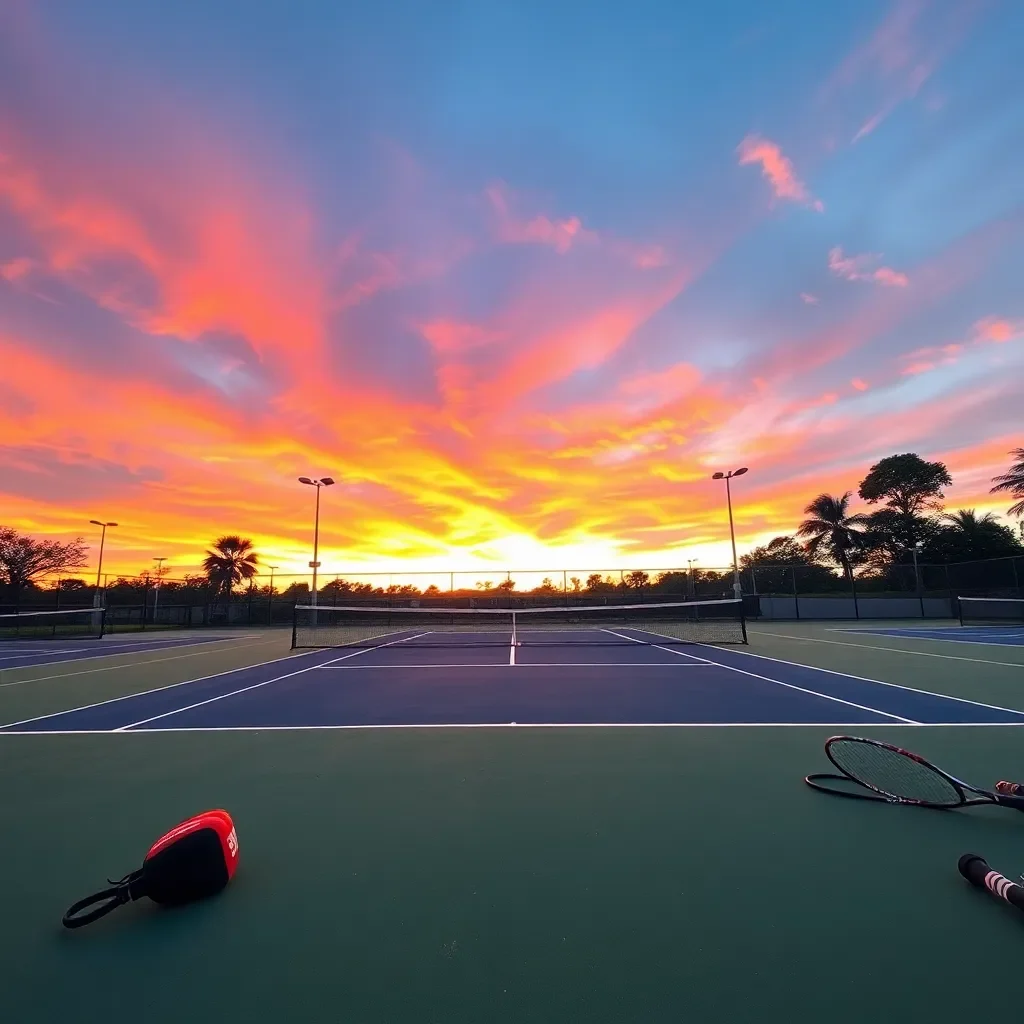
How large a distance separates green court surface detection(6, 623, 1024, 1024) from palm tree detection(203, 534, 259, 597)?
46.5m

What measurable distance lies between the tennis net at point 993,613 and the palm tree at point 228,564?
5049 centimetres

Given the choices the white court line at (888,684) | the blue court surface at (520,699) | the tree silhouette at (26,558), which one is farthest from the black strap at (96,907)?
the tree silhouette at (26,558)

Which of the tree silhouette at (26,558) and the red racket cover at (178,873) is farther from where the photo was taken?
the tree silhouette at (26,558)

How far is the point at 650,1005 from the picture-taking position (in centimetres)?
189

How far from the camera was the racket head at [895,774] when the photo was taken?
346 centimetres

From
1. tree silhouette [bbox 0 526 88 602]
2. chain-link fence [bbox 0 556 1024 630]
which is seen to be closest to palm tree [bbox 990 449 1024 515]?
chain-link fence [bbox 0 556 1024 630]

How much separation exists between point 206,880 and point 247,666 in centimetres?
1068

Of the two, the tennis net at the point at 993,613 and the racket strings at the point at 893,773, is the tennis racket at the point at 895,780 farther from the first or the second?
the tennis net at the point at 993,613

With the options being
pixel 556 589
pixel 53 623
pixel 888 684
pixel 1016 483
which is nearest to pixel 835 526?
pixel 1016 483

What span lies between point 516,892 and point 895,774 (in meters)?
3.01

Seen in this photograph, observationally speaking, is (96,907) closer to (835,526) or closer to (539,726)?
(539,726)

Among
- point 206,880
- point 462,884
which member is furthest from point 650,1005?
point 206,880

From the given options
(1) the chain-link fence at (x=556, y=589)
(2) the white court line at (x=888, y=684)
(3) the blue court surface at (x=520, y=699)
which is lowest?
(2) the white court line at (x=888, y=684)

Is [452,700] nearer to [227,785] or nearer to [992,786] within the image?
[227,785]
